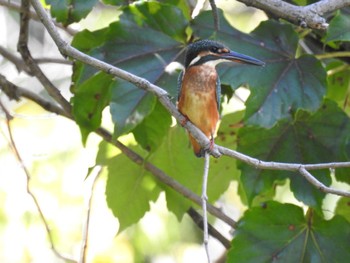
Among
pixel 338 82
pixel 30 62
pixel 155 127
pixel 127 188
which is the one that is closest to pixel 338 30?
pixel 338 82

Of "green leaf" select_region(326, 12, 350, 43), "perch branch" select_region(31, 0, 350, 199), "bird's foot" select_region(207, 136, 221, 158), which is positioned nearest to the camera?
"perch branch" select_region(31, 0, 350, 199)

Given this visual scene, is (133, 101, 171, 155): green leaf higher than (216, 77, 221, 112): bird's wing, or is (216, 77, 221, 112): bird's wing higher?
(216, 77, 221, 112): bird's wing

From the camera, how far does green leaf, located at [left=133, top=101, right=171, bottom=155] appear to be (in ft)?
13.6

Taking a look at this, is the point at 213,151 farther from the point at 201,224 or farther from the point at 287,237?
the point at 201,224

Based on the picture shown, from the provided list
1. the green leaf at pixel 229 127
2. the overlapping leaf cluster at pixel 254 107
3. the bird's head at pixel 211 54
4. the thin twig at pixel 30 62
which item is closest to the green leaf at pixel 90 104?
the overlapping leaf cluster at pixel 254 107

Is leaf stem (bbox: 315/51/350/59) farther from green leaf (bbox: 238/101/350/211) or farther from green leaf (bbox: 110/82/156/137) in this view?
green leaf (bbox: 110/82/156/137)

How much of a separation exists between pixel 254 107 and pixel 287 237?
749 millimetres

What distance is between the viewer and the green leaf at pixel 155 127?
4148 millimetres

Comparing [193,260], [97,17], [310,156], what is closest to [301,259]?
[310,156]

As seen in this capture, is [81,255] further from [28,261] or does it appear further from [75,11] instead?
[28,261]

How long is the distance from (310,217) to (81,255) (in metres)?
1.21

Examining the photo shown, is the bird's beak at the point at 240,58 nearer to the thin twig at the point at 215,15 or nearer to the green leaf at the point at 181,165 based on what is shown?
the thin twig at the point at 215,15

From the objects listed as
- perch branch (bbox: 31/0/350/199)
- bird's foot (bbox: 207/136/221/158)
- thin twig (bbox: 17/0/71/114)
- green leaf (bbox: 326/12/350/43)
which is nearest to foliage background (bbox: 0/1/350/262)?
green leaf (bbox: 326/12/350/43)

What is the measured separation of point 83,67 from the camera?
407 cm
